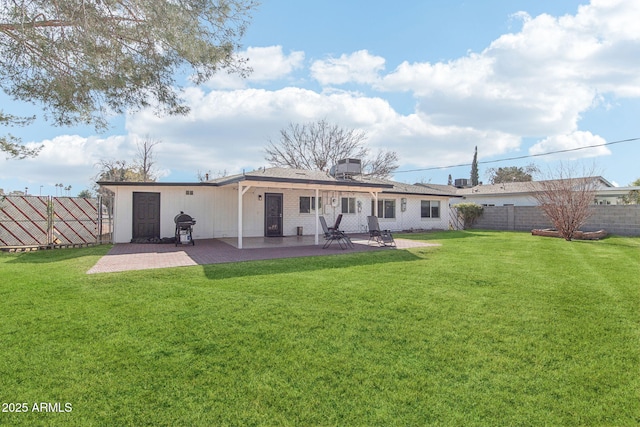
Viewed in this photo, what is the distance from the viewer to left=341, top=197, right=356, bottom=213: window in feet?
53.9

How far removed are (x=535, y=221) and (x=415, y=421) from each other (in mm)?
19856

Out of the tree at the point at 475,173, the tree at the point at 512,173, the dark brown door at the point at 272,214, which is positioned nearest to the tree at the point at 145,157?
the dark brown door at the point at 272,214

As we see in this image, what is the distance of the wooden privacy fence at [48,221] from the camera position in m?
10.6

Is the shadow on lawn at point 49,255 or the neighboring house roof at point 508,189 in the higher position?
the neighboring house roof at point 508,189

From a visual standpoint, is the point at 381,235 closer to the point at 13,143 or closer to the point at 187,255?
the point at 187,255

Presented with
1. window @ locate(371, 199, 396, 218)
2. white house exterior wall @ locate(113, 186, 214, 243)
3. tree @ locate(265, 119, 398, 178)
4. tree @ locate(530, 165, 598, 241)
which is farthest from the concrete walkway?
tree @ locate(265, 119, 398, 178)

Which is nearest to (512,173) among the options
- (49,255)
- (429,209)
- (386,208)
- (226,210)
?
(429,209)

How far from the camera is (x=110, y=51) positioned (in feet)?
21.0

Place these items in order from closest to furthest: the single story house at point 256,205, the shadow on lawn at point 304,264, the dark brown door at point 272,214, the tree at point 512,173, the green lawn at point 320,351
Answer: the green lawn at point 320,351 → the shadow on lawn at point 304,264 → the single story house at point 256,205 → the dark brown door at point 272,214 → the tree at point 512,173

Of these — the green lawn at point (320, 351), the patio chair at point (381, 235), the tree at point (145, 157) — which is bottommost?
the green lawn at point (320, 351)

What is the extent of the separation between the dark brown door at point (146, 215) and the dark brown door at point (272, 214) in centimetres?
419

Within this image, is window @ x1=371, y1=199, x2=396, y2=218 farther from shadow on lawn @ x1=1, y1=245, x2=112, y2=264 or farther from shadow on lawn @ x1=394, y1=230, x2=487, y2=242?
shadow on lawn @ x1=1, y1=245, x2=112, y2=264

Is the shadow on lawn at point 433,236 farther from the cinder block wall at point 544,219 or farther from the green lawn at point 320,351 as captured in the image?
the green lawn at point 320,351

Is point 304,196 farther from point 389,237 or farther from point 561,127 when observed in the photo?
point 561,127
